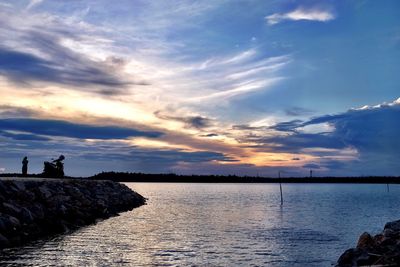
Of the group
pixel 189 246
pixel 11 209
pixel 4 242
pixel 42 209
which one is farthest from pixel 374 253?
pixel 42 209

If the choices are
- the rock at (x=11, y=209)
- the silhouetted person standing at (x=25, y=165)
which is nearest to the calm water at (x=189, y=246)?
the rock at (x=11, y=209)

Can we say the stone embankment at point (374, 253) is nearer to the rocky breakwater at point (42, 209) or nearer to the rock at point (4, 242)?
the rock at point (4, 242)

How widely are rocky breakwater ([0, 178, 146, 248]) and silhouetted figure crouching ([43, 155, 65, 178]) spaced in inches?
261

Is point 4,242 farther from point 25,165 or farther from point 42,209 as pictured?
point 25,165

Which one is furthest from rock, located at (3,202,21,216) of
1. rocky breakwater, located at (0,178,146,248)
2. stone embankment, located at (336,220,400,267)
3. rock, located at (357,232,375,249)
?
rock, located at (357,232,375,249)

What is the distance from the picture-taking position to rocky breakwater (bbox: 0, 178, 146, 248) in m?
24.1

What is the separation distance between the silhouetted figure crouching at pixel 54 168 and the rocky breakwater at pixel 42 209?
6629 mm

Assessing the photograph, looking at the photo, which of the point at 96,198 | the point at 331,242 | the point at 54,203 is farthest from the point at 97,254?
the point at 96,198

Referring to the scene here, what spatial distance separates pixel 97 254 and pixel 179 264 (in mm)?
4631

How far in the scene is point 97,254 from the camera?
2239 cm

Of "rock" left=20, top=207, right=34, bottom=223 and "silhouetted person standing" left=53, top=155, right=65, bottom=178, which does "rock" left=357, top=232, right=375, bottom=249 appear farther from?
"silhouetted person standing" left=53, top=155, right=65, bottom=178

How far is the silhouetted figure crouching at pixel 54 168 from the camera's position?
2014 inches

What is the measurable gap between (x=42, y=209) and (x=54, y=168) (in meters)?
23.9

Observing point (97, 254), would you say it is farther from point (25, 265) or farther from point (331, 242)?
point (331, 242)
